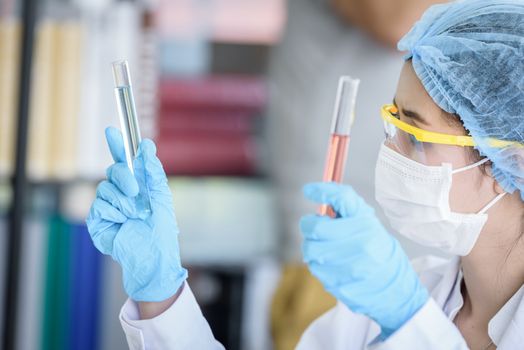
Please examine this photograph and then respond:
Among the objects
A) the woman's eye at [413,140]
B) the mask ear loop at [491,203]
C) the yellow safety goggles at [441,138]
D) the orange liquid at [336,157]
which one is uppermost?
the yellow safety goggles at [441,138]

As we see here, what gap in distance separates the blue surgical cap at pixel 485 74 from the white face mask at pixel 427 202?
0.17 feet

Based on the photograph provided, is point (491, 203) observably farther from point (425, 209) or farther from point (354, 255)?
point (354, 255)

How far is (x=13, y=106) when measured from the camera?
2.37 meters

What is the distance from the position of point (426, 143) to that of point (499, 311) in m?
0.29

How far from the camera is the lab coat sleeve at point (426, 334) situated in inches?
47.1

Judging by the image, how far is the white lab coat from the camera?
1.21 m

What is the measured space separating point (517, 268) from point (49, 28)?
1.46 metres

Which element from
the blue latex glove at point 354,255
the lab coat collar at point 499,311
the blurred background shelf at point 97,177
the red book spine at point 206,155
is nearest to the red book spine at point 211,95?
the blurred background shelf at point 97,177

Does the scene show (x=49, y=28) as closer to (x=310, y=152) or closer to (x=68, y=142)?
(x=68, y=142)

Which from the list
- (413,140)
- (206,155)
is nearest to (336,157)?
(413,140)

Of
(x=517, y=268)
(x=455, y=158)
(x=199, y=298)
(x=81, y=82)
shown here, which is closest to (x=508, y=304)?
(x=517, y=268)

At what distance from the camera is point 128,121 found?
1.29 metres

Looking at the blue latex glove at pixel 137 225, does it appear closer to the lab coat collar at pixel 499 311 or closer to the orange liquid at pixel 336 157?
the orange liquid at pixel 336 157

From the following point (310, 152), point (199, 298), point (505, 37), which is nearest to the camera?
point (505, 37)
